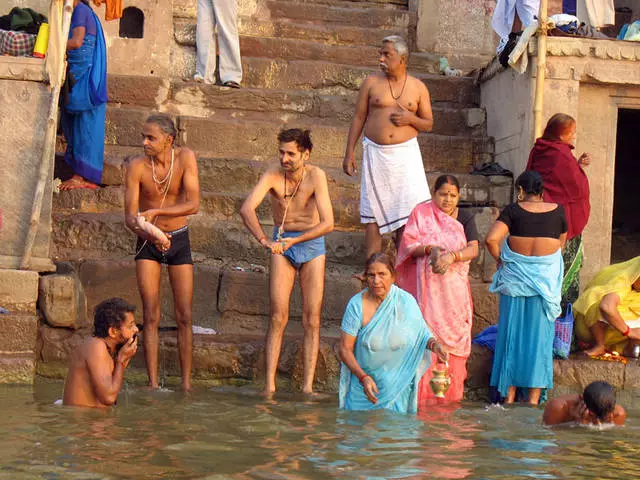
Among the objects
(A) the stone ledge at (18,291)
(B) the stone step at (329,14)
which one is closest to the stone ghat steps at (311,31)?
(B) the stone step at (329,14)

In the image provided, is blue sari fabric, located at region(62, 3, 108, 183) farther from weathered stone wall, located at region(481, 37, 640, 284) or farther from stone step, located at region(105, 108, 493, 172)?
weathered stone wall, located at region(481, 37, 640, 284)

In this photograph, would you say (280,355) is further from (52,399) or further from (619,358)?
(619,358)

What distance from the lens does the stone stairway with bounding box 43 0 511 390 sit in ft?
27.7

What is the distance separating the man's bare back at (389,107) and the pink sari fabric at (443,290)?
0.85m

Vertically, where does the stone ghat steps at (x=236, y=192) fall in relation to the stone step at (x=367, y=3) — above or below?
below

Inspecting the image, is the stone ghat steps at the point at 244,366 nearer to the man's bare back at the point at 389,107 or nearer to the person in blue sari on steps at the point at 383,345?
the person in blue sari on steps at the point at 383,345

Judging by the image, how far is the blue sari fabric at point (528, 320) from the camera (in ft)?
24.8

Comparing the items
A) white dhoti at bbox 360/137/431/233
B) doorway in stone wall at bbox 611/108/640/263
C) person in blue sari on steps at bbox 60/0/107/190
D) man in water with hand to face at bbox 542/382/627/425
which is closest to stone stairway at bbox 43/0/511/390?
person in blue sari on steps at bbox 60/0/107/190

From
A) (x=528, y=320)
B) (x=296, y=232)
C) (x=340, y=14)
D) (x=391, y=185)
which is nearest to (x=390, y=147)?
(x=391, y=185)

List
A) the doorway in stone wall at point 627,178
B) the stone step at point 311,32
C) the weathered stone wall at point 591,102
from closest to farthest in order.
Result: the weathered stone wall at point 591,102
the stone step at point 311,32
the doorway in stone wall at point 627,178

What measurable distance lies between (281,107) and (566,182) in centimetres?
324

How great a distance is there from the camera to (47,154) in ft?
26.4

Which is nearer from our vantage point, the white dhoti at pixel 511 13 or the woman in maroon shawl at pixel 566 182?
the woman in maroon shawl at pixel 566 182

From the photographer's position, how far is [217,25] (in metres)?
10.7
